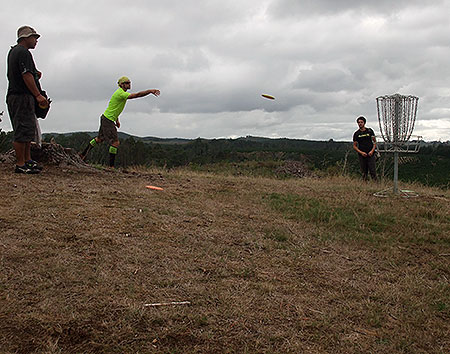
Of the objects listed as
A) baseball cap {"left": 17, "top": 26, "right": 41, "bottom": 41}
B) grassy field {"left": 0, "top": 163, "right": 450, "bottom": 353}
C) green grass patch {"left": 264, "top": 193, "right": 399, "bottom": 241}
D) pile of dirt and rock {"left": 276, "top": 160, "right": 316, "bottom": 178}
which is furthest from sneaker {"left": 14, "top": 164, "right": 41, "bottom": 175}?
pile of dirt and rock {"left": 276, "top": 160, "right": 316, "bottom": 178}

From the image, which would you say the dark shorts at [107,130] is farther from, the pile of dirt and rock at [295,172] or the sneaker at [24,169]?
the pile of dirt and rock at [295,172]

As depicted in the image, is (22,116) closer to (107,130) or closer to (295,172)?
(107,130)

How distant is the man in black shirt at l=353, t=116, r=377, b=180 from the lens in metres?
10.1

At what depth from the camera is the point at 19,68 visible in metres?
6.12

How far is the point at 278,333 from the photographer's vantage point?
2865mm

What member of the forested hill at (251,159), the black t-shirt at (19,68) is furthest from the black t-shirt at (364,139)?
the black t-shirt at (19,68)

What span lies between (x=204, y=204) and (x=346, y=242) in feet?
7.14

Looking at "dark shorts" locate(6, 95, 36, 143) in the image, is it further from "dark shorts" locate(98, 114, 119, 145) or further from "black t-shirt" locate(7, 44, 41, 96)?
"dark shorts" locate(98, 114, 119, 145)

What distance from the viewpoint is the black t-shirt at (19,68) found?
6.07m

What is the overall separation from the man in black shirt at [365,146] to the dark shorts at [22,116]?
23.3 feet

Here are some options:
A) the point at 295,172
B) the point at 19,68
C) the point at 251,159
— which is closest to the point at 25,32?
the point at 19,68

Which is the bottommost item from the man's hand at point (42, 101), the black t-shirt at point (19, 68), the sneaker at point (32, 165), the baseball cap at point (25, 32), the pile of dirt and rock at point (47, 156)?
the sneaker at point (32, 165)

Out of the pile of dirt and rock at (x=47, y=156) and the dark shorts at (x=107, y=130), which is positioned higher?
the dark shorts at (x=107, y=130)

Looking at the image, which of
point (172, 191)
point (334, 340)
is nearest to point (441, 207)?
point (172, 191)
